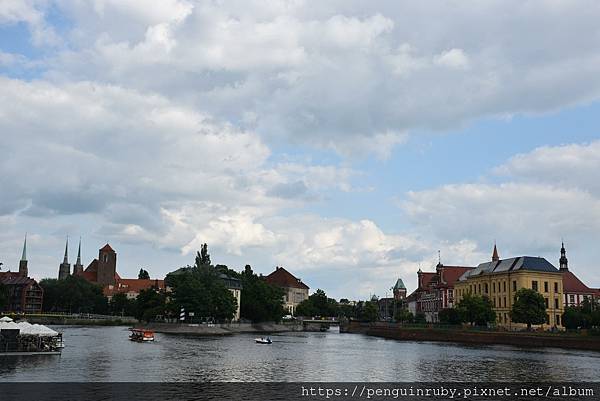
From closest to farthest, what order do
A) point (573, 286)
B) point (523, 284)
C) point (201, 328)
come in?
1. point (201, 328)
2. point (523, 284)
3. point (573, 286)

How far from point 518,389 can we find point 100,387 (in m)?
32.1

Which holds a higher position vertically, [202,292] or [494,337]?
[202,292]

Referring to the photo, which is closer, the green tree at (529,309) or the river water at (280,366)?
the river water at (280,366)

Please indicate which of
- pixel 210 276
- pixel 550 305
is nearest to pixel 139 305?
pixel 210 276

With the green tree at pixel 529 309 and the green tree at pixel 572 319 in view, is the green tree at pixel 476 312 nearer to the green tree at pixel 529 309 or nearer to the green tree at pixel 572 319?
the green tree at pixel 529 309

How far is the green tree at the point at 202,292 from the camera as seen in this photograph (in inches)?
6009

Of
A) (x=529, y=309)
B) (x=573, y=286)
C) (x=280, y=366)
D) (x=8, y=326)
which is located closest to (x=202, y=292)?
(x=529, y=309)

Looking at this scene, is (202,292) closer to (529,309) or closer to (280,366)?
(529,309)

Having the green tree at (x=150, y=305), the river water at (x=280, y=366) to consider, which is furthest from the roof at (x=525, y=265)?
the green tree at (x=150, y=305)

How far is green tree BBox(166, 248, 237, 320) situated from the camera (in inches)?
6009

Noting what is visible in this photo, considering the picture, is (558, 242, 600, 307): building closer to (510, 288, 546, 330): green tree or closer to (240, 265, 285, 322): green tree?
(510, 288, 546, 330): green tree

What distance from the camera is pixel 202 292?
15312 centimetres

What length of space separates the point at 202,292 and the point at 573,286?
102875 mm

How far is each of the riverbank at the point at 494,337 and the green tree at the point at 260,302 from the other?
37820 millimetres
